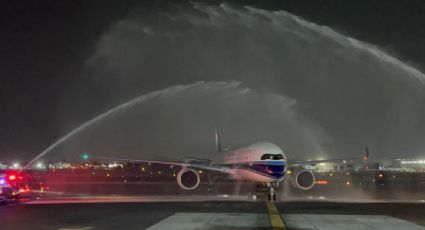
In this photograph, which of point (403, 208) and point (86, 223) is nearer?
point (86, 223)

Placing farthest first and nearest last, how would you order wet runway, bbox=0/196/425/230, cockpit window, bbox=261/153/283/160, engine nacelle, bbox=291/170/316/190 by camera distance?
1. engine nacelle, bbox=291/170/316/190
2. cockpit window, bbox=261/153/283/160
3. wet runway, bbox=0/196/425/230

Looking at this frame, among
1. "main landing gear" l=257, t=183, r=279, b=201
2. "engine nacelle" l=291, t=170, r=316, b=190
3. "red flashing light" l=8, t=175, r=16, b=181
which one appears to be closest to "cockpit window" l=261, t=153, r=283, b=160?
"main landing gear" l=257, t=183, r=279, b=201

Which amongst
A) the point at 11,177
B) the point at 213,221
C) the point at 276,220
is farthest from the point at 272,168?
the point at 11,177

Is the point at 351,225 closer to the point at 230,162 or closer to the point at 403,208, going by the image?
the point at 403,208

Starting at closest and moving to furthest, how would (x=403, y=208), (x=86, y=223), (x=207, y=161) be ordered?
(x=86, y=223) → (x=403, y=208) → (x=207, y=161)

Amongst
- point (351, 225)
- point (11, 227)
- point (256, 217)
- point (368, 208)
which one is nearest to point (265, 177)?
point (368, 208)

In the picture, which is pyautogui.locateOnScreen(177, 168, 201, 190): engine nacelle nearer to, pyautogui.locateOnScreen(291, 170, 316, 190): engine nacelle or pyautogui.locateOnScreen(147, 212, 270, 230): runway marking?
pyautogui.locateOnScreen(291, 170, 316, 190): engine nacelle

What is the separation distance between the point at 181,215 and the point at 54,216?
608 centimetres

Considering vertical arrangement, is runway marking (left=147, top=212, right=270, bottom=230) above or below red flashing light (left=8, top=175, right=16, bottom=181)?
below

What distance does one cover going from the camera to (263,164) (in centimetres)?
3988

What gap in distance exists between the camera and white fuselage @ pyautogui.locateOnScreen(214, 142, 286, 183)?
39.5 m

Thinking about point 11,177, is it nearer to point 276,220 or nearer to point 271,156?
point 271,156

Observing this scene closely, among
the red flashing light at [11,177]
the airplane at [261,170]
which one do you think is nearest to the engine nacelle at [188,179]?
the airplane at [261,170]

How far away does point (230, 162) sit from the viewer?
165 ft
